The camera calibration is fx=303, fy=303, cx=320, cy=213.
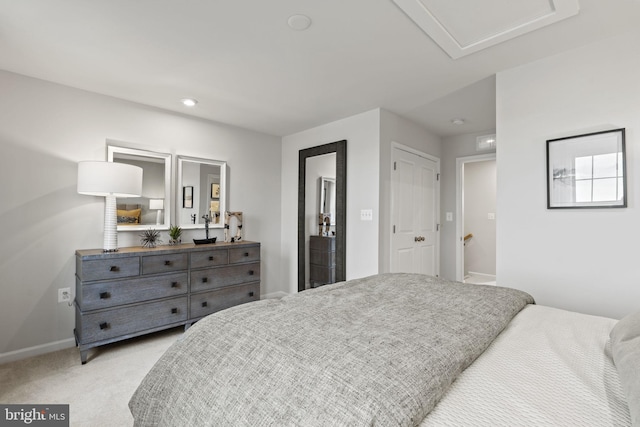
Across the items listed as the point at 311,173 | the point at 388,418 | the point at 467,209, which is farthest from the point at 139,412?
the point at 467,209

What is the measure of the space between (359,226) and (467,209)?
135 inches

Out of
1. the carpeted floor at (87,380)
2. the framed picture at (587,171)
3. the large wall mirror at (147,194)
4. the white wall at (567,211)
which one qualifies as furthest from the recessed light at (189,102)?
the framed picture at (587,171)

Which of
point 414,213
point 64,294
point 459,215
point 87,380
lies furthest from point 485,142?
point 64,294

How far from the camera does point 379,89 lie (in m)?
2.79

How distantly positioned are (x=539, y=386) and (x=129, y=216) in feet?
11.1

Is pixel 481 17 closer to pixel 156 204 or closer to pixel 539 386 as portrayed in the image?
pixel 539 386

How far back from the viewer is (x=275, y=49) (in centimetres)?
213

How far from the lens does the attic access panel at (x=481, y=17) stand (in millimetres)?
1690

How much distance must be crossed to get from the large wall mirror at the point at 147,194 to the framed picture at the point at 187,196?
0.55 feet

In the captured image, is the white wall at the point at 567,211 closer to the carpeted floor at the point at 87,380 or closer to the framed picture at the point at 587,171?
the framed picture at the point at 587,171

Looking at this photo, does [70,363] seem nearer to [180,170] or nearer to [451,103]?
[180,170]

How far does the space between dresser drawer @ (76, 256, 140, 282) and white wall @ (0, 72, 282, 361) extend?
33 centimetres

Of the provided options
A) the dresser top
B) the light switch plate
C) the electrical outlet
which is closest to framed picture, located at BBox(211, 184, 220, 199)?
the dresser top

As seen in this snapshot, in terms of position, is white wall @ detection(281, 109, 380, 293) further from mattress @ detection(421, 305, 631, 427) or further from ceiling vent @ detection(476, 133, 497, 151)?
mattress @ detection(421, 305, 631, 427)
